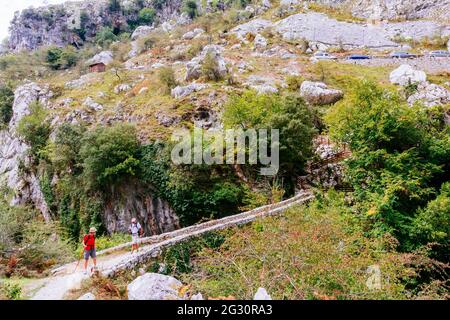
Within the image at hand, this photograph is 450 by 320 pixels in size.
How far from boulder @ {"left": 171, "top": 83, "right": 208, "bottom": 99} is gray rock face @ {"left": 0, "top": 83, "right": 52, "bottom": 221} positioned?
487 inches

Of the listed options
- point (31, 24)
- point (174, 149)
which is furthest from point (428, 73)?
point (31, 24)

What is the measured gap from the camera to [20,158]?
2655 centimetres

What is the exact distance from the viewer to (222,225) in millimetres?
12625

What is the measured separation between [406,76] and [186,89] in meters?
17.4

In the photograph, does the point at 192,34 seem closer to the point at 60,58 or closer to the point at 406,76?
the point at 60,58

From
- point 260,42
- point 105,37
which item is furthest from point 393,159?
point 105,37

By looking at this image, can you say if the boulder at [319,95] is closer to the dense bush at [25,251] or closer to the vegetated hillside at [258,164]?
the vegetated hillside at [258,164]

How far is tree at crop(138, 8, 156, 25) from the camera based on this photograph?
76.4m

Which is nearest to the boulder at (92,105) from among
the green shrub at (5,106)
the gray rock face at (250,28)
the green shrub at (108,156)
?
the green shrub at (108,156)

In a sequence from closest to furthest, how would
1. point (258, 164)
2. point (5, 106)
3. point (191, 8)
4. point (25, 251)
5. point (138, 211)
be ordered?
1. point (25, 251)
2. point (258, 164)
3. point (138, 211)
4. point (5, 106)
5. point (191, 8)

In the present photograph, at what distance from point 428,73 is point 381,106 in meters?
19.3

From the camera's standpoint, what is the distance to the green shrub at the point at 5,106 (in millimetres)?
34094
